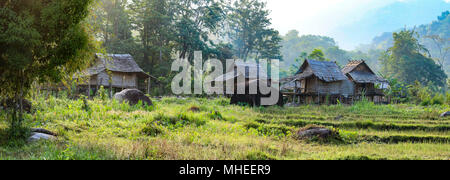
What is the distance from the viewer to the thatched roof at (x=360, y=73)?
28.0 meters

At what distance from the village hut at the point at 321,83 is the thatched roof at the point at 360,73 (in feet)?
2.56

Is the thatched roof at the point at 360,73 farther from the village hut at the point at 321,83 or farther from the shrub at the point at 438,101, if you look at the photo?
the shrub at the point at 438,101

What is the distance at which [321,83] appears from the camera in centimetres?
2638

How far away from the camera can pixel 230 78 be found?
1138 inches

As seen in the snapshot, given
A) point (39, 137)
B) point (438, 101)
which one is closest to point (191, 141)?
point (39, 137)

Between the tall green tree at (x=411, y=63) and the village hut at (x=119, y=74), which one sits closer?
the village hut at (x=119, y=74)

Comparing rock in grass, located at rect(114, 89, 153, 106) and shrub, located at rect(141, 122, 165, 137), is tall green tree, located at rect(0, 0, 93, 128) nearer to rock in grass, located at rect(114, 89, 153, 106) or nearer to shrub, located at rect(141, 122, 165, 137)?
shrub, located at rect(141, 122, 165, 137)

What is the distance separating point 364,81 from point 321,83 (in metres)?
4.83

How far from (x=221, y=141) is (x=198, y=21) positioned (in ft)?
109

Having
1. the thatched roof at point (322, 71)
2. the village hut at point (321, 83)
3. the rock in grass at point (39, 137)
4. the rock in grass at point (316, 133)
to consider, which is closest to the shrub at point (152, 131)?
the rock in grass at point (39, 137)

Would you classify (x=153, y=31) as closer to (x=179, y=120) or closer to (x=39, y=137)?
(x=179, y=120)
